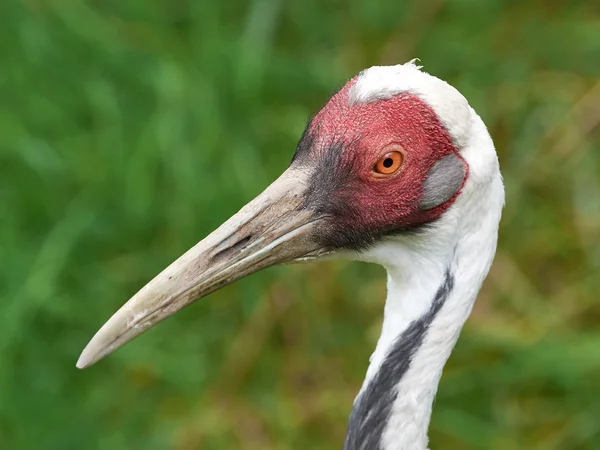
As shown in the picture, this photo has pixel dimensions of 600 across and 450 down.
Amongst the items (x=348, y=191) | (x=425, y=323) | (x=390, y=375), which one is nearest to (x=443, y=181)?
(x=348, y=191)

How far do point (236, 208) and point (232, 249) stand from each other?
2271 millimetres

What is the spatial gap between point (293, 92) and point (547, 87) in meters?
1.50

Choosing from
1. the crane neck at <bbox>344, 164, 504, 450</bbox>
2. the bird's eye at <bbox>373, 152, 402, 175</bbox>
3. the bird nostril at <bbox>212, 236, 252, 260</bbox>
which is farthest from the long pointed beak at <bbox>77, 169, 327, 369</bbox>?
the crane neck at <bbox>344, 164, 504, 450</bbox>

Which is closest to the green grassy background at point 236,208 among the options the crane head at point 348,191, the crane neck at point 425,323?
the crane neck at point 425,323

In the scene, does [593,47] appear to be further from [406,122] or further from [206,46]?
[406,122]

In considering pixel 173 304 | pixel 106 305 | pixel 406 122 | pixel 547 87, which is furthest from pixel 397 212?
pixel 547 87

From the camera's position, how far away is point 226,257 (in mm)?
2518

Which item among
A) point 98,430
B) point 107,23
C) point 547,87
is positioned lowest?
point 98,430

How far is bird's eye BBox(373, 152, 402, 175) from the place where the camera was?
2.47 meters

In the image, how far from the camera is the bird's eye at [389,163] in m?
2.47

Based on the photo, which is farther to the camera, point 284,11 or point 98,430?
point 284,11

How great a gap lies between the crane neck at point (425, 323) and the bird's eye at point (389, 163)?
0.62 feet

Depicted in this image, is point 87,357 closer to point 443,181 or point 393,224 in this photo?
point 393,224

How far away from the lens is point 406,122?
2439mm
